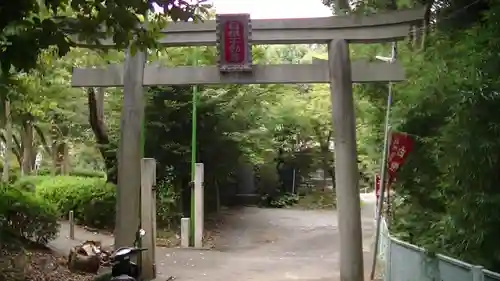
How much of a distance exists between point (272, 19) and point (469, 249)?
17.3 ft

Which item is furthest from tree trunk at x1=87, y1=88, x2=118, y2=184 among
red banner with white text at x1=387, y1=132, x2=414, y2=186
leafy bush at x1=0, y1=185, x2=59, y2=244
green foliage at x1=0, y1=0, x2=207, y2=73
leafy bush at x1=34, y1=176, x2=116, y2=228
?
green foliage at x1=0, y1=0, x2=207, y2=73

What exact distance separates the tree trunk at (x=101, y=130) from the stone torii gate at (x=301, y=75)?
6.57m

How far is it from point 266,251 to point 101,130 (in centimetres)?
580

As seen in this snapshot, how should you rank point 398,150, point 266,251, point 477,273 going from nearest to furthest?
point 477,273 → point 398,150 → point 266,251

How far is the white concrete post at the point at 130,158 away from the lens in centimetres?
928

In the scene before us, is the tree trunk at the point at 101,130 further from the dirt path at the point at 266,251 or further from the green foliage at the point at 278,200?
the green foliage at the point at 278,200

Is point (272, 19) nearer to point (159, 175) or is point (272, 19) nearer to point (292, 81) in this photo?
point (292, 81)

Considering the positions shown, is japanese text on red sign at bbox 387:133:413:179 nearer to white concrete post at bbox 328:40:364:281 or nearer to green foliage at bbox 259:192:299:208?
white concrete post at bbox 328:40:364:281

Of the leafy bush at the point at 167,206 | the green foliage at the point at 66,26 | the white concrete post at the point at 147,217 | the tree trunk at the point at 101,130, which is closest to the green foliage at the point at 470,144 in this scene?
the green foliage at the point at 66,26

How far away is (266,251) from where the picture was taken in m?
15.9

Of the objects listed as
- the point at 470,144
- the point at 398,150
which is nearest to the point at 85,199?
the point at 398,150

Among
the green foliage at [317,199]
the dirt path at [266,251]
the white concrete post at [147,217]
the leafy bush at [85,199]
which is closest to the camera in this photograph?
the white concrete post at [147,217]

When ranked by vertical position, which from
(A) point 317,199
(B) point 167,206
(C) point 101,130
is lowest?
(A) point 317,199

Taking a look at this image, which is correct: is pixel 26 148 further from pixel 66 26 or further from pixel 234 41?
pixel 66 26
